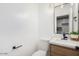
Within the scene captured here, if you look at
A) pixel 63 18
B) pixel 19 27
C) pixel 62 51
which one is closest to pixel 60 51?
pixel 62 51

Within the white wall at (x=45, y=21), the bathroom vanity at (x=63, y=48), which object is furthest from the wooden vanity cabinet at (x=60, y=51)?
the white wall at (x=45, y=21)

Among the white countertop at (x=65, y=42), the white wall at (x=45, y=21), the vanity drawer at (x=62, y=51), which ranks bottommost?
the vanity drawer at (x=62, y=51)

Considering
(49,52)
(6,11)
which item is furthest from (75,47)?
(6,11)

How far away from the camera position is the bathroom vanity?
108 cm

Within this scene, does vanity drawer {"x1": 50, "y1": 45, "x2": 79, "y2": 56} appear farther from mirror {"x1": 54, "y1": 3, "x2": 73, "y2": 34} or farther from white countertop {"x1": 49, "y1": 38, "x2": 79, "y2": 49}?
mirror {"x1": 54, "y1": 3, "x2": 73, "y2": 34}

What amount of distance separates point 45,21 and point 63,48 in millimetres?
333

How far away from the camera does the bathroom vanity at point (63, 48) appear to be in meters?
1.08

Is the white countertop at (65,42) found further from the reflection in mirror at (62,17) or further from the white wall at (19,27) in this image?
the white wall at (19,27)

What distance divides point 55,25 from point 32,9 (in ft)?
0.97

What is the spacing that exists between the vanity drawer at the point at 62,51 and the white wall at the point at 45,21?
0.15 m

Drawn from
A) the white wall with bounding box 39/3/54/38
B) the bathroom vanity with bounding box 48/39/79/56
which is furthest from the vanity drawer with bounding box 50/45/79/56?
the white wall with bounding box 39/3/54/38

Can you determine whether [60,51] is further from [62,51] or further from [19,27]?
[19,27]

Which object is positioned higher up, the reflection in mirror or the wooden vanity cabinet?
the reflection in mirror

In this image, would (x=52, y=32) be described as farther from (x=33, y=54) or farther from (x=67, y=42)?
(x=33, y=54)
